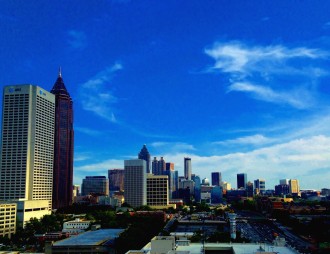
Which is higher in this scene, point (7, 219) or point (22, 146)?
point (22, 146)

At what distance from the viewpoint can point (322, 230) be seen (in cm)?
12375

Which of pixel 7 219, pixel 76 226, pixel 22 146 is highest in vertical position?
pixel 22 146

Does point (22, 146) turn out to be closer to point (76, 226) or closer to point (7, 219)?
point (7, 219)

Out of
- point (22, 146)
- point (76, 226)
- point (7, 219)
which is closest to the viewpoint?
point (7, 219)

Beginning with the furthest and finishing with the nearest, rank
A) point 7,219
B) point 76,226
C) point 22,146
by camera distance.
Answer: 1. point 22,146
2. point 76,226
3. point 7,219

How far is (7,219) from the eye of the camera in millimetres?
136500

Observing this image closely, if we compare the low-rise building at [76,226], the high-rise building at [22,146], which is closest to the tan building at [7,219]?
the low-rise building at [76,226]

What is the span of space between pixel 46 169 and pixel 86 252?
105 meters

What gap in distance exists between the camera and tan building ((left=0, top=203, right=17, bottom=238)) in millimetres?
133337


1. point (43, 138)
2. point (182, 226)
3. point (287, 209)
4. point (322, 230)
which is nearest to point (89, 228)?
point (182, 226)

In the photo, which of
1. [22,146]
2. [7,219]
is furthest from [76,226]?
[22,146]

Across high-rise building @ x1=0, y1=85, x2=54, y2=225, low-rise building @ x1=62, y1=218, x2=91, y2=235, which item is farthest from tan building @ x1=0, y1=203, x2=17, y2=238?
high-rise building @ x1=0, y1=85, x2=54, y2=225

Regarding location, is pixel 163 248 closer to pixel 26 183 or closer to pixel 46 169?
pixel 26 183

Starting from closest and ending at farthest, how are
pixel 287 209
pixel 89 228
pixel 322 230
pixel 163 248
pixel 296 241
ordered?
pixel 163 248, pixel 296 241, pixel 322 230, pixel 89 228, pixel 287 209
